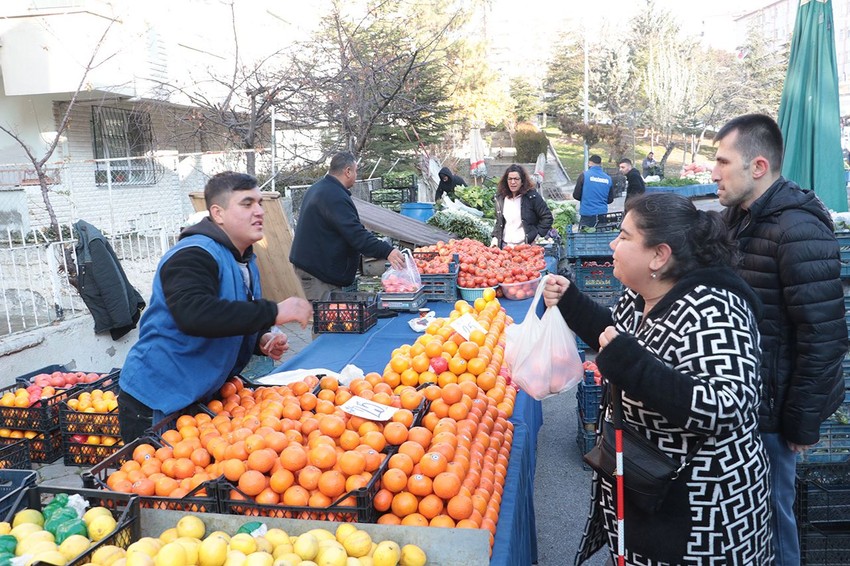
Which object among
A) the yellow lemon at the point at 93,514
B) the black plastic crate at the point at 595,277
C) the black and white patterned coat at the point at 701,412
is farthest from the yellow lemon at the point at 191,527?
the black plastic crate at the point at 595,277

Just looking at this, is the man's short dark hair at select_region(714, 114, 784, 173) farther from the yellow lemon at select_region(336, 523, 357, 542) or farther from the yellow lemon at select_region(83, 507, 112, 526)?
the yellow lemon at select_region(83, 507, 112, 526)

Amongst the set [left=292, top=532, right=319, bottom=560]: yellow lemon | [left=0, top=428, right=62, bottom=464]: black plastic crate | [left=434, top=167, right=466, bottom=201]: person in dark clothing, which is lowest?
[left=0, top=428, right=62, bottom=464]: black plastic crate

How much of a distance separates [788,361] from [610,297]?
5438 millimetres

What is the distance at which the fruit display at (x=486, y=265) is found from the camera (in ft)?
20.6

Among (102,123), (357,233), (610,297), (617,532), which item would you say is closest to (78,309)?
(357,233)

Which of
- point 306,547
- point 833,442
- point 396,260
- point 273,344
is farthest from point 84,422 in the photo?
point 833,442

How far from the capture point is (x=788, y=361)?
2.73 m

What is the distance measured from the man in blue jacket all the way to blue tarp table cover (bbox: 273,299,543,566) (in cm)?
814

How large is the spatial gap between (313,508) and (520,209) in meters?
6.54

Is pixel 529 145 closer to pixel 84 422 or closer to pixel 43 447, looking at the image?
pixel 43 447

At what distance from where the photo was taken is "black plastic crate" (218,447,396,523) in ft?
7.04

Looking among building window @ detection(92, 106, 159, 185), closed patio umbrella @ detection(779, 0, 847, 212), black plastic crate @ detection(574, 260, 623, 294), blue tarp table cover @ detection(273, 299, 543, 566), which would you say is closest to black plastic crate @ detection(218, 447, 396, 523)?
blue tarp table cover @ detection(273, 299, 543, 566)

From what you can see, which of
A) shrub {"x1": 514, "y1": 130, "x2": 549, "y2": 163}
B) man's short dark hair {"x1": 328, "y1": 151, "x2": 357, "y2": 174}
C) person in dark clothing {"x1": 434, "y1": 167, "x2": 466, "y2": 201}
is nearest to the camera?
man's short dark hair {"x1": 328, "y1": 151, "x2": 357, "y2": 174}

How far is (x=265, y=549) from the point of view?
6.27ft
